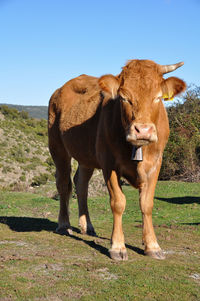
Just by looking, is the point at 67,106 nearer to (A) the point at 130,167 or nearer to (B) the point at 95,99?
(B) the point at 95,99

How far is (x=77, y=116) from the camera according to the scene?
7.85m

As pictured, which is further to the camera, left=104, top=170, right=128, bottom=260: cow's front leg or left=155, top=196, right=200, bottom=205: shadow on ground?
left=155, top=196, right=200, bottom=205: shadow on ground

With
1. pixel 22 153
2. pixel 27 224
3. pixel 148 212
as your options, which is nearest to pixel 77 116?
pixel 148 212

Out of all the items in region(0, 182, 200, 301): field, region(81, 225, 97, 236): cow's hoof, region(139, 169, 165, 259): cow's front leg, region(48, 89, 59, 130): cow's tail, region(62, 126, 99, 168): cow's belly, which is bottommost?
region(81, 225, 97, 236): cow's hoof

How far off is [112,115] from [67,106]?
2543 millimetres

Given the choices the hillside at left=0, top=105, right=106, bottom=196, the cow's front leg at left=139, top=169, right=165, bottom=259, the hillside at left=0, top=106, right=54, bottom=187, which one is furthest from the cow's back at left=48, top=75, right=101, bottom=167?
the hillside at left=0, top=106, right=54, bottom=187

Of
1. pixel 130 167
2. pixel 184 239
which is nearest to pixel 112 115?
pixel 130 167

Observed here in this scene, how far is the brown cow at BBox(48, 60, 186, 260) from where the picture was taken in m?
5.32

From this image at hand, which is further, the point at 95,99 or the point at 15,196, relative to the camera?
the point at 15,196

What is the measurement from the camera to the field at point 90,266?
4.32 metres

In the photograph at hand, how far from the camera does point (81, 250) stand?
6262mm

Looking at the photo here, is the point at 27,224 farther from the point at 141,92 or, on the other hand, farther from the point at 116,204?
the point at 141,92

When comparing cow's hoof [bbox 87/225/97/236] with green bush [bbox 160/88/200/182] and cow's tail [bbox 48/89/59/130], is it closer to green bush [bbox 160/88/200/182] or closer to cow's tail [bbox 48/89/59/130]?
cow's tail [bbox 48/89/59/130]

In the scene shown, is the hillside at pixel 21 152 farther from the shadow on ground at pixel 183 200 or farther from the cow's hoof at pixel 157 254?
the cow's hoof at pixel 157 254
